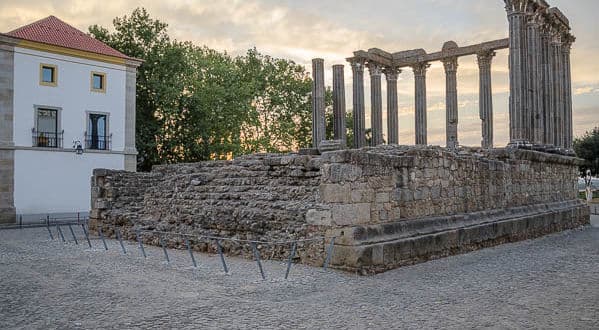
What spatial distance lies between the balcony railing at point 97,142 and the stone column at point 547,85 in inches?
878

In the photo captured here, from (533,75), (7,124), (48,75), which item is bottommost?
(7,124)

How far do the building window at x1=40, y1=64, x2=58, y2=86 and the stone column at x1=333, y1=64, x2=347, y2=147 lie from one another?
14.8 metres

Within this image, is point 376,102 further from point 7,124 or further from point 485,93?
point 7,124

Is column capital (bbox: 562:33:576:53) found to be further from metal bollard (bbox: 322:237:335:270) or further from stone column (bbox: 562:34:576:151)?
metal bollard (bbox: 322:237:335:270)

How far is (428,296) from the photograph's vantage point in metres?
7.98

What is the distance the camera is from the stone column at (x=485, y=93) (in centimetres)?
2784

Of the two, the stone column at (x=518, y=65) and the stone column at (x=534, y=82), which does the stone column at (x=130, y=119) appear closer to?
the stone column at (x=518, y=65)

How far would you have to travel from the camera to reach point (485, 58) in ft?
92.4

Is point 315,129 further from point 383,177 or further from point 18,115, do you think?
point 383,177

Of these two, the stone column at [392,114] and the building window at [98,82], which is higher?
the building window at [98,82]

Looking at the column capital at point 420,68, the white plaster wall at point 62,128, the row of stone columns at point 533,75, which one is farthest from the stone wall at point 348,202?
the column capital at point 420,68

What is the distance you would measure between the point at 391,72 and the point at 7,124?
804 inches

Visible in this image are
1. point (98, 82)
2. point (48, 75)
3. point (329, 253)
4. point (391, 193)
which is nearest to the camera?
point (329, 253)

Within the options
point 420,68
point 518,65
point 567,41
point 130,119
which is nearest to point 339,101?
point 420,68
